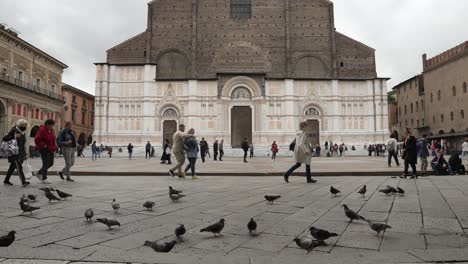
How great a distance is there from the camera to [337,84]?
113 feet

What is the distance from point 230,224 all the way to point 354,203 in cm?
234

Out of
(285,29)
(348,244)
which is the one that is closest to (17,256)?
(348,244)

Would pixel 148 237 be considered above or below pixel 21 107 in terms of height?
below

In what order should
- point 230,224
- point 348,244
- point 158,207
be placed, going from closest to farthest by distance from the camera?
point 348,244
point 230,224
point 158,207

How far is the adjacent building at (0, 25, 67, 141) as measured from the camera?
2995 centimetres

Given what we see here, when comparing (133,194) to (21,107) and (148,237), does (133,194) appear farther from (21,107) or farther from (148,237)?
(21,107)

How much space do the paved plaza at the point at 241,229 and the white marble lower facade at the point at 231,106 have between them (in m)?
28.1

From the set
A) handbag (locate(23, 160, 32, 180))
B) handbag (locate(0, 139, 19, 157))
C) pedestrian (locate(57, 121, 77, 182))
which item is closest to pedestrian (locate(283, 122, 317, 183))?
pedestrian (locate(57, 121, 77, 182))

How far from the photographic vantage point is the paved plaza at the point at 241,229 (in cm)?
281

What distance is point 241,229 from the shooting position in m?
3.75

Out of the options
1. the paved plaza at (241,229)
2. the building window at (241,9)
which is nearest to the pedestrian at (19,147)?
the paved plaza at (241,229)

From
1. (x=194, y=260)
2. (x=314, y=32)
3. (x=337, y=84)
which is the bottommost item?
(x=194, y=260)

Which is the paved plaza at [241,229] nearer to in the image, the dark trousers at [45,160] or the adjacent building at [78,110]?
the dark trousers at [45,160]

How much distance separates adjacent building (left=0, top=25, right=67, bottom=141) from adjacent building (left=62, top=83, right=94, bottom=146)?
5344 millimetres
